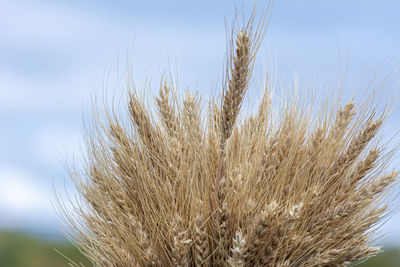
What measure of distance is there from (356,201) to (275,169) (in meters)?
0.28

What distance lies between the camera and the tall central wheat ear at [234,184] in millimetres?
1460

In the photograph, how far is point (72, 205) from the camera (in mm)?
1891

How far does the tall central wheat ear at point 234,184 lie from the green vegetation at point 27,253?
3.77 m

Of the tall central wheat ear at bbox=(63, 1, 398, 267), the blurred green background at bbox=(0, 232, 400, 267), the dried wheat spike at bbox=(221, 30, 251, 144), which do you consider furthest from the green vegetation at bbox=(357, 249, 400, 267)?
the dried wheat spike at bbox=(221, 30, 251, 144)

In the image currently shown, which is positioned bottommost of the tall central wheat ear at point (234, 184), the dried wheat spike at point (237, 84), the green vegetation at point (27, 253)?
the green vegetation at point (27, 253)

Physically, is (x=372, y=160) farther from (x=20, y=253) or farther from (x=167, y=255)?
(x=20, y=253)

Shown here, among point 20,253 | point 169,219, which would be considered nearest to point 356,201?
point 169,219

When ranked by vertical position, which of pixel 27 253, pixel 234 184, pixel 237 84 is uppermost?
pixel 237 84

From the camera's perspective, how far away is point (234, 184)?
1.45m

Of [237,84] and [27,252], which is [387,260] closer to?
[27,252]

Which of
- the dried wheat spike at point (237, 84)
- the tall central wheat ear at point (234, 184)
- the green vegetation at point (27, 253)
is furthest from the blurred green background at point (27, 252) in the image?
the dried wheat spike at point (237, 84)

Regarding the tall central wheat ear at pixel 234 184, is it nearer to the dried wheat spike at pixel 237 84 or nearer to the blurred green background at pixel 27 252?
the dried wheat spike at pixel 237 84

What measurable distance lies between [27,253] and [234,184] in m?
4.51

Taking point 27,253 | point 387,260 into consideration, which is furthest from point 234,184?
point 27,253
